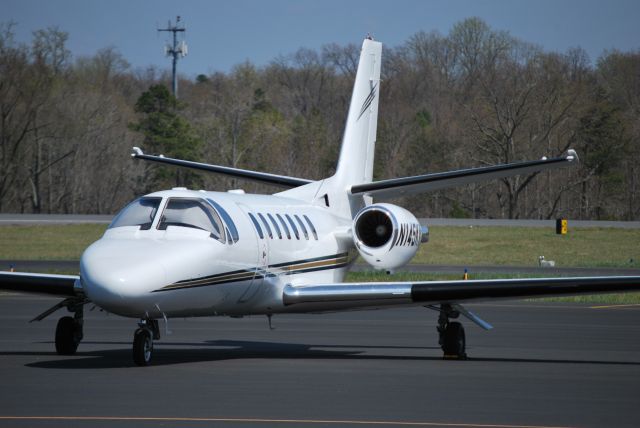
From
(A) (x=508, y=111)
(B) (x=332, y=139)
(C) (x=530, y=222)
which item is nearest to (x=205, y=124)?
(B) (x=332, y=139)

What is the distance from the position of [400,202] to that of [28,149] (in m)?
26.1

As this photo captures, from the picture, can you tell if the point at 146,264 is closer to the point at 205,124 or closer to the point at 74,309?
the point at 74,309

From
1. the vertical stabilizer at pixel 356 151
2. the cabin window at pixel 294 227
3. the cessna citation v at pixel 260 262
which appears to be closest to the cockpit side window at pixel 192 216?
the cessna citation v at pixel 260 262

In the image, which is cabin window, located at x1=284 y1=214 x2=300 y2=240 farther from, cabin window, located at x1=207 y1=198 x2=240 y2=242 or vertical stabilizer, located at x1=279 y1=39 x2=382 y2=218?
cabin window, located at x1=207 y1=198 x2=240 y2=242

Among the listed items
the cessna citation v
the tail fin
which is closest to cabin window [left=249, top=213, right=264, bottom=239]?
the cessna citation v

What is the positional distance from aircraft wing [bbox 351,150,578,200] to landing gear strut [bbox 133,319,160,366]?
5088 mm

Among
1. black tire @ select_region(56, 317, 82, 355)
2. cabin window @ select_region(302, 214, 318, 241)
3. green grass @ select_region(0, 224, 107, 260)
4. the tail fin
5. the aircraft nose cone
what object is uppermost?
the tail fin

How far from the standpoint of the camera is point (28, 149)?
79938 mm

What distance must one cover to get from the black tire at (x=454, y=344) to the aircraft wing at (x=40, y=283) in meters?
5.33

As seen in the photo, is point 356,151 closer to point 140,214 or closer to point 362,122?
point 362,122

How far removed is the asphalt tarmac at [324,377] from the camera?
10203 millimetres

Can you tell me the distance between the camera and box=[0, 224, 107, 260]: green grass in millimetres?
51375

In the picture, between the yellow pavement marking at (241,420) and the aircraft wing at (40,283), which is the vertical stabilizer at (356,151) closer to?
the aircraft wing at (40,283)

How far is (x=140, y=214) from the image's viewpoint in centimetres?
1527
